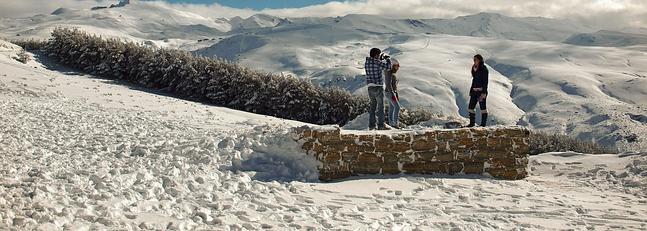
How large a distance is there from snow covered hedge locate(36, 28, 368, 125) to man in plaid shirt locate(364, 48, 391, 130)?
1625 cm

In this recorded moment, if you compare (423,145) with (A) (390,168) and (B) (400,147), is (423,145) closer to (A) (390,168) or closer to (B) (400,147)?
(B) (400,147)

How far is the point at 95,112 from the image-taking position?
20.0 metres

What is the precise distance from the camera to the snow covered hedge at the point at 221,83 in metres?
31.4

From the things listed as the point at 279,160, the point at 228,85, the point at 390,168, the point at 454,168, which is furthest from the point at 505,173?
the point at 228,85

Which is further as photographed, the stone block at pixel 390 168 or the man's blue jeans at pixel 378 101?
the man's blue jeans at pixel 378 101

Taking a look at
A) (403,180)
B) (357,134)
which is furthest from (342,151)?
(403,180)

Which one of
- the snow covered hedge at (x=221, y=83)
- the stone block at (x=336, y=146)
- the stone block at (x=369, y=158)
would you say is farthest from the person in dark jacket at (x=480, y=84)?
the snow covered hedge at (x=221, y=83)

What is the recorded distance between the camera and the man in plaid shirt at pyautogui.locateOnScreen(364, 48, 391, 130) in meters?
14.4

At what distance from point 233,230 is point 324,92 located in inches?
958

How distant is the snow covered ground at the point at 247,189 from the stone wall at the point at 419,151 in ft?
1.04

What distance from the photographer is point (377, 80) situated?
14445mm

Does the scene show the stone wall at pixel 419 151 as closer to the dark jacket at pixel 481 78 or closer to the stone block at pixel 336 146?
the stone block at pixel 336 146

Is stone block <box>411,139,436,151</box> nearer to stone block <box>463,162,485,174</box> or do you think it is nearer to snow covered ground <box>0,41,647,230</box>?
snow covered ground <box>0,41,647,230</box>

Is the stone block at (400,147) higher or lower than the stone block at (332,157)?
higher
